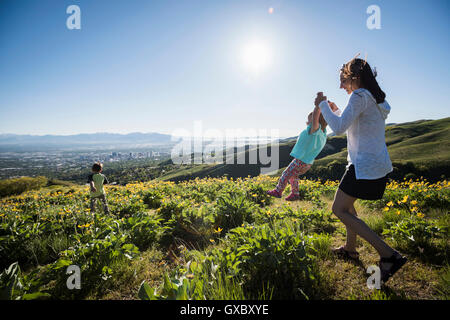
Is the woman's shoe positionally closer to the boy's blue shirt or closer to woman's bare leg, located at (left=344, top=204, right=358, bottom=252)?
woman's bare leg, located at (left=344, top=204, right=358, bottom=252)

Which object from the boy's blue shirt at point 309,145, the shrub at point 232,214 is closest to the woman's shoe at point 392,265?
the shrub at point 232,214

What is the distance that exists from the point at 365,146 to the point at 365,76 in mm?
910

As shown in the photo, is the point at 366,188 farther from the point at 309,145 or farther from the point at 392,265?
the point at 309,145

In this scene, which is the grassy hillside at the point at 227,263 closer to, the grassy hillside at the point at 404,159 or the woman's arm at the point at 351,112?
the woman's arm at the point at 351,112

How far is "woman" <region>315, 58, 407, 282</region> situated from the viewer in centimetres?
234

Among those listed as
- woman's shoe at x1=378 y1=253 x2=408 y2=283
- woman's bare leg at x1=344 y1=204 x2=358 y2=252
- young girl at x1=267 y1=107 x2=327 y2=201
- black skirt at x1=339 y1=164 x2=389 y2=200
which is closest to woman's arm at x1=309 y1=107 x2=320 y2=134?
black skirt at x1=339 y1=164 x2=389 y2=200

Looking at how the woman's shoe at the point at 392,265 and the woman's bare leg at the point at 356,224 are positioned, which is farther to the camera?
the woman's bare leg at the point at 356,224

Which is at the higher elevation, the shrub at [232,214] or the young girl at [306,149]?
the young girl at [306,149]

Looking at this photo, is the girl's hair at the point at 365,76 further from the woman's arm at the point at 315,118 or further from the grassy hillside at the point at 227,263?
the grassy hillside at the point at 227,263

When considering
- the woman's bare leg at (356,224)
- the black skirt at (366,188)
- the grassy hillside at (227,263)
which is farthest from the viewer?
the black skirt at (366,188)

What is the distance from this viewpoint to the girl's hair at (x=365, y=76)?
2430mm

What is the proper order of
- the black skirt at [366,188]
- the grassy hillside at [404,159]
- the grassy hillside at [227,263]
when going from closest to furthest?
the grassy hillside at [227,263]
the black skirt at [366,188]
the grassy hillside at [404,159]

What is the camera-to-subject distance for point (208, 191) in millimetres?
8031
